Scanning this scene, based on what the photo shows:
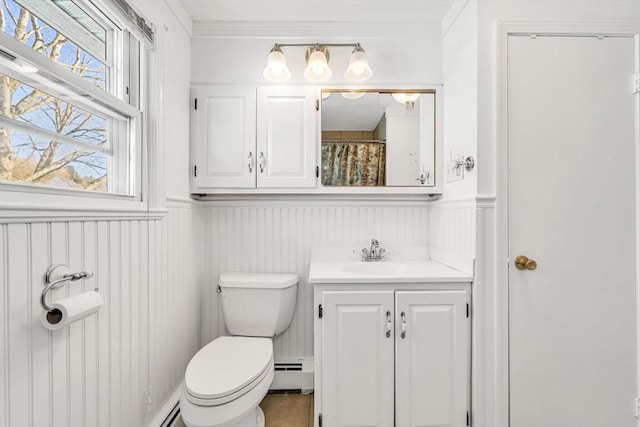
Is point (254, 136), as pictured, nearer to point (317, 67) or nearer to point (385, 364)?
point (317, 67)

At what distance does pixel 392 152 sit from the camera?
Result: 1.80 m

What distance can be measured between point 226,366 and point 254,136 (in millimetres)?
1233

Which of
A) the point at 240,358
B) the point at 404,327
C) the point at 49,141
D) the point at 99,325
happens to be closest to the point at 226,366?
the point at 240,358

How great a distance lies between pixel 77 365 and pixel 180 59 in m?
1.52

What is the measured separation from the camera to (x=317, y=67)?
1.64 m

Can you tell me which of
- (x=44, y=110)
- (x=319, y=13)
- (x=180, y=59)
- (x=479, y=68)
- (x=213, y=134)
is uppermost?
(x=319, y=13)

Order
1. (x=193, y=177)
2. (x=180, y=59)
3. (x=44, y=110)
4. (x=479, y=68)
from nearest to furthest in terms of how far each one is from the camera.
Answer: (x=44, y=110) → (x=479, y=68) → (x=180, y=59) → (x=193, y=177)

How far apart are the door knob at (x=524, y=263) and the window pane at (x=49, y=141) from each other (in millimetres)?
1850

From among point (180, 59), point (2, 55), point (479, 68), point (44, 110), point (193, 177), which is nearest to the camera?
point (2, 55)

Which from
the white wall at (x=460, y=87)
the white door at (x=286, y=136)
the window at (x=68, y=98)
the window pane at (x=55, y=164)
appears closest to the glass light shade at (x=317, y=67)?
the white door at (x=286, y=136)

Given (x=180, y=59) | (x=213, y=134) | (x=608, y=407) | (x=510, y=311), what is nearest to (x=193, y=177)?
(x=213, y=134)

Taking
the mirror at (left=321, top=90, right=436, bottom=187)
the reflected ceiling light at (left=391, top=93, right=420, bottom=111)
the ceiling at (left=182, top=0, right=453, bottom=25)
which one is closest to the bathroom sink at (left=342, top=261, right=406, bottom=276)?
the mirror at (left=321, top=90, right=436, bottom=187)

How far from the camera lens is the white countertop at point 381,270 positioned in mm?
1425

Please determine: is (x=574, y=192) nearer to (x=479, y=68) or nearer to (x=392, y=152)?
(x=479, y=68)
